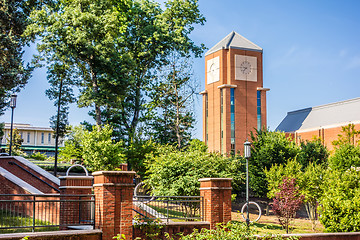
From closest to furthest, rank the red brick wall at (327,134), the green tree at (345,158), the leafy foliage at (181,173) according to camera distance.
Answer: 1. the leafy foliage at (181,173)
2. the green tree at (345,158)
3. the red brick wall at (327,134)

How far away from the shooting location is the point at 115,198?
1049 centimetres

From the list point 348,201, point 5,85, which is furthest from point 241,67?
point 348,201

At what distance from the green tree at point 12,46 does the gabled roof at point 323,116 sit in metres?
46.6

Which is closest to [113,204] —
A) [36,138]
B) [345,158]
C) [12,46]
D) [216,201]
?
[216,201]

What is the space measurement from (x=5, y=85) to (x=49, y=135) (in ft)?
245

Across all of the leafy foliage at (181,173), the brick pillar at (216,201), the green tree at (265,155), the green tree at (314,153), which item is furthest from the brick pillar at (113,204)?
the green tree at (314,153)

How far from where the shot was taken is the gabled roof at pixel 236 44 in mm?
56031

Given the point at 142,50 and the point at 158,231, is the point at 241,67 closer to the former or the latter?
the point at 142,50

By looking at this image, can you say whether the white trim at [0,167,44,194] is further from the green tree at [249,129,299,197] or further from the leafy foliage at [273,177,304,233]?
the green tree at [249,129,299,197]

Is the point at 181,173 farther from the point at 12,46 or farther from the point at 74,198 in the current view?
the point at 12,46

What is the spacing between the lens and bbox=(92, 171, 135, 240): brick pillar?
10305mm

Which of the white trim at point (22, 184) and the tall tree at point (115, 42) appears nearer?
the white trim at point (22, 184)

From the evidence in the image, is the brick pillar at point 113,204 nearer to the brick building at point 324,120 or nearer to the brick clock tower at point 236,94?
the brick clock tower at point 236,94

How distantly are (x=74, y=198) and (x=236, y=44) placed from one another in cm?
4663
